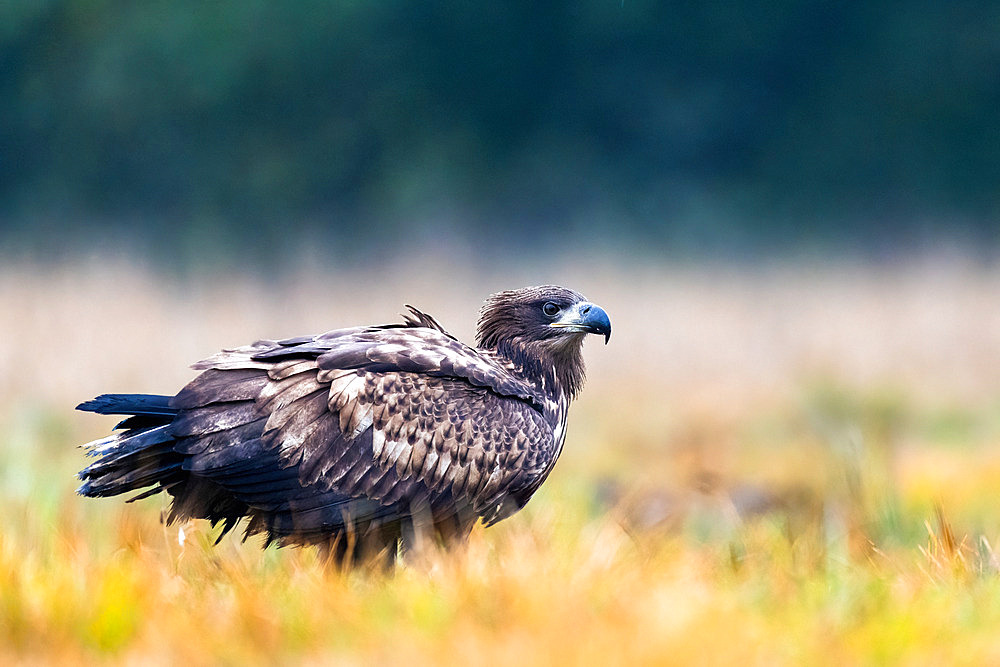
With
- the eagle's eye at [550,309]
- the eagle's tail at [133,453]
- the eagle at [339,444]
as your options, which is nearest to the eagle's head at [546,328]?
the eagle's eye at [550,309]

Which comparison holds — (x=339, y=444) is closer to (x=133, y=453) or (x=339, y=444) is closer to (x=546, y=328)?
(x=133, y=453)

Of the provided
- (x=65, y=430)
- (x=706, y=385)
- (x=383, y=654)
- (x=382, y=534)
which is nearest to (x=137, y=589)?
(x=383, y=654)

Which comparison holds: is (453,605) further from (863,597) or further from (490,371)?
(490,371)

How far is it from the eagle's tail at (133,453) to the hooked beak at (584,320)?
1.44m

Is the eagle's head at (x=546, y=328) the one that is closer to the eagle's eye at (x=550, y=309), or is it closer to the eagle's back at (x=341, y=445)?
the eagle's eye at (x=550, y=309)

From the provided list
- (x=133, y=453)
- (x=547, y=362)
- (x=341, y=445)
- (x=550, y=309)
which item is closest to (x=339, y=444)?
(x=341, y=445)

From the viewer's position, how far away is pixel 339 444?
4125 millimetres

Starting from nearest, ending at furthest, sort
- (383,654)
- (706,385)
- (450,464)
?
(383,654)
(450,464)
(706,385)

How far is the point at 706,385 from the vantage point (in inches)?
399

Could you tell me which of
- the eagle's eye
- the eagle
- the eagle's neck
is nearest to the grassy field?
the eagle

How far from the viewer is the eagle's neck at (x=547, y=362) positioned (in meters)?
4.73

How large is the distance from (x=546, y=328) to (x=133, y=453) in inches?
60.6

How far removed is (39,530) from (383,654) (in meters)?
2.28

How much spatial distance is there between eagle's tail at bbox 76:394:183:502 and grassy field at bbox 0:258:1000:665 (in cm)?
19
